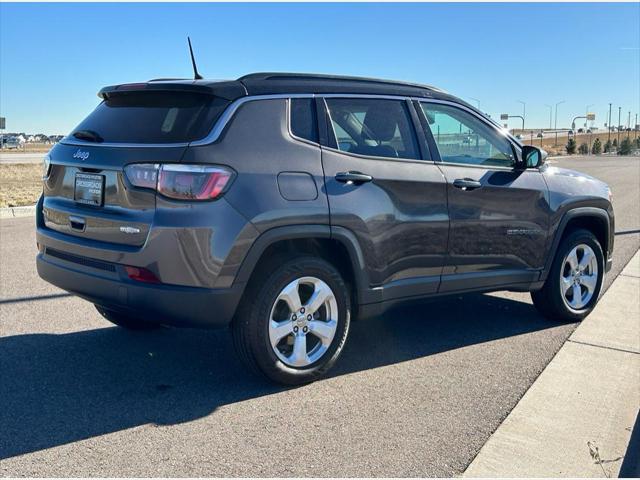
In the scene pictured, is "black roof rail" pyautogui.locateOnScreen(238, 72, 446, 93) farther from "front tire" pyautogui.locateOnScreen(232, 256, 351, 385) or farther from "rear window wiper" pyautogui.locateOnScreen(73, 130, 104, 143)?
"front tire" pyautogui.locateOnScreen(232, 256, 351, 385)

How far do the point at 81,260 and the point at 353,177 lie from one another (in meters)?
1.75

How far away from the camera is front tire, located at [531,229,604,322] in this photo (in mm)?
5824

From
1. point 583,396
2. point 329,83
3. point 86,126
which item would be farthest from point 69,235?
point 583,396

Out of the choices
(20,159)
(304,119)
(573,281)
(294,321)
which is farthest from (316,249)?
(20,159)

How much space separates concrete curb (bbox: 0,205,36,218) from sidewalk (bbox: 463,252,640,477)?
10835 millimetres

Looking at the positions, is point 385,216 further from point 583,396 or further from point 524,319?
point 524,319

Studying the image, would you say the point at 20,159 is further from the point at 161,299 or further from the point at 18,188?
the point at 161,299

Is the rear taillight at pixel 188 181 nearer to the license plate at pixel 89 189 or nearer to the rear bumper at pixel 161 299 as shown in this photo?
the license plate at pixel 89 189

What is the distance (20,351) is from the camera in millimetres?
4863

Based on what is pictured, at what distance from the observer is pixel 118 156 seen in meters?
4.01

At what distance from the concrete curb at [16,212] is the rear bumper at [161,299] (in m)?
9.89

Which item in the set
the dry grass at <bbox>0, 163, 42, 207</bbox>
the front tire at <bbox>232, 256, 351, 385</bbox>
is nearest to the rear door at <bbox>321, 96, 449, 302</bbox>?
the front tire at <bbox>232, 256, 351, 385</bbox>

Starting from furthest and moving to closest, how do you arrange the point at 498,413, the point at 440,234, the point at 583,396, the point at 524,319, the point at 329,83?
the point at 524,319
the point at 440,234
the point at 329,83
the point at 583,396
the point at 498,413

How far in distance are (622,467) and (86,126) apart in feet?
12.2
